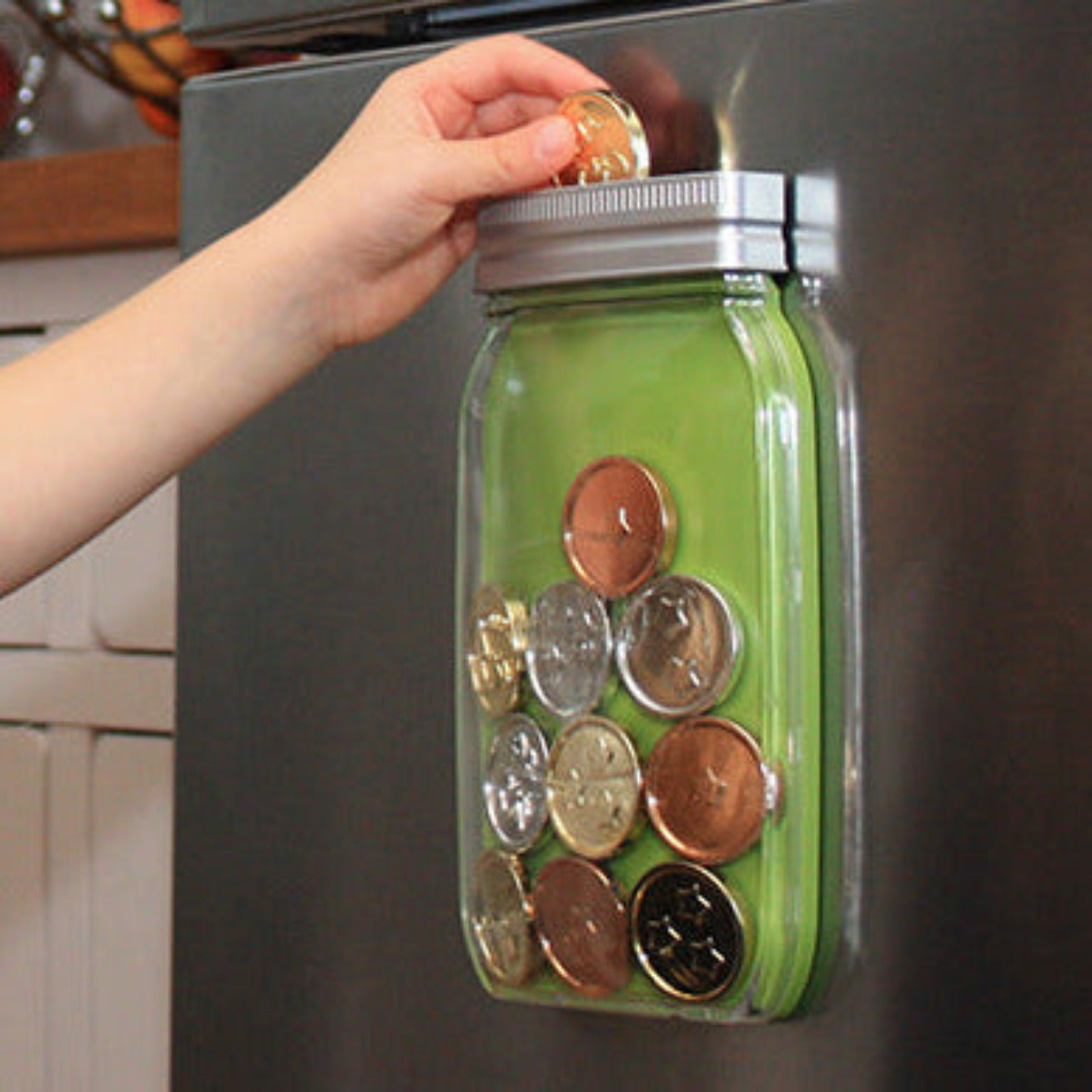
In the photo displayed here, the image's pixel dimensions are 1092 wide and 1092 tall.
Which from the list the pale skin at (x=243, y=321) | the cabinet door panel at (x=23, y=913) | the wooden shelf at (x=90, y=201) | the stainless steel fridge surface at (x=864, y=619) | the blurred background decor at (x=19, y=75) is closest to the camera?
the stainless steel fridge surface at (x=864, y=619)

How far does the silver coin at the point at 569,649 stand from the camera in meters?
0.68

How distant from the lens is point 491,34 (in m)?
0.78

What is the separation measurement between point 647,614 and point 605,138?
0.54ft

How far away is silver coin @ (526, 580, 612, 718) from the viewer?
677 mm

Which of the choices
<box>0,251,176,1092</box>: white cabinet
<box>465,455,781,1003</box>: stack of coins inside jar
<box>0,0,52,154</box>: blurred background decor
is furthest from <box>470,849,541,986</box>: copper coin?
<box>0,0,52,154</box>: blurred background decor

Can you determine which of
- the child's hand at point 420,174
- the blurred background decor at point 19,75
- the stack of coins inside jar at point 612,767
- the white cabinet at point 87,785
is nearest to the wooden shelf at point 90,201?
the white cabinet at point 87,785

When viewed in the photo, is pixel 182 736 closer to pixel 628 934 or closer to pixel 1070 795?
pixel 628 934

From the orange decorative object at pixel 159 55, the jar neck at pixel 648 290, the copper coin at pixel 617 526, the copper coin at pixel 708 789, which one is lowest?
the copper coin at pixel 708 789

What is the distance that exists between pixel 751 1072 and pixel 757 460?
201 mm

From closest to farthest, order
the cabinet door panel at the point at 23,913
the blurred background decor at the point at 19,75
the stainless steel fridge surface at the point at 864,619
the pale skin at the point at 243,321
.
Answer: the stainless steel fridge surface at the point at 864,619
the pale skin at the point at 243,321
the cabinet door panel at the point at 23,913
the blurred background decor at the point at 19,75

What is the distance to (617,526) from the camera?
67 centimetres

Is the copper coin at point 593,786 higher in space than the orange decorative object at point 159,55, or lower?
lower

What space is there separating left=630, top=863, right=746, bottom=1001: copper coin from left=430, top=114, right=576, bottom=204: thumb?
0.24m

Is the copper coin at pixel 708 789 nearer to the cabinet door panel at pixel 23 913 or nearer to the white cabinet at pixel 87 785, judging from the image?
the white cabinet at pixel 87 785
